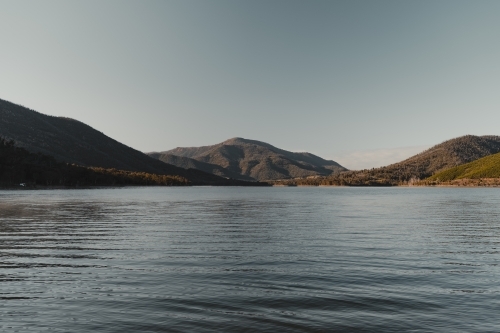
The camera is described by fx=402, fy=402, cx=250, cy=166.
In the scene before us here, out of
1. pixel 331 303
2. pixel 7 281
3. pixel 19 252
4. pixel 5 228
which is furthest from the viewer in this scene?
pixel 5 228

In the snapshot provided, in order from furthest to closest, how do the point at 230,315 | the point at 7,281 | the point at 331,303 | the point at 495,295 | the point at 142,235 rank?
1. the point at 142,235
2. the point at 7,281
3. the point at 495,295
4. the point at 331,303
5. the point at 230,315

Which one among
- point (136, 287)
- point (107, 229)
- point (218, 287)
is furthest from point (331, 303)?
point (107, 229)

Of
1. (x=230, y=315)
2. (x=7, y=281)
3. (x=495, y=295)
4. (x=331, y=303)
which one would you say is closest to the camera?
(x=230, y=315)

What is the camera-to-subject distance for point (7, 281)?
22422mm

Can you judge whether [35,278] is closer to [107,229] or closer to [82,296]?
[82,296]

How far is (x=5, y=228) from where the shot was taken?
47250 millimetres

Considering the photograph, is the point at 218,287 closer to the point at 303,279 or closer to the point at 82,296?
the point at 303,279

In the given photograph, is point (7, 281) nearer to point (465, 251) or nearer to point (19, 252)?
point (19, 252)

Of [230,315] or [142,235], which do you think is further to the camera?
[142,235]

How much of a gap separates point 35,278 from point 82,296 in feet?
18.1

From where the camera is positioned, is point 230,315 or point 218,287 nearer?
point 230,315

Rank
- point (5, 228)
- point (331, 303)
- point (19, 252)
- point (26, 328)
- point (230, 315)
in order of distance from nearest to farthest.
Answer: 1. point (26, 328)
2. point (230, 315)
3. point (331, 303)
4. point (19, 252)
5. point (5, 228)

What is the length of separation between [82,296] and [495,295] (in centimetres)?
2041

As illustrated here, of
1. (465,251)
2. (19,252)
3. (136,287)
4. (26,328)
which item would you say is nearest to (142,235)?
(19,252)
